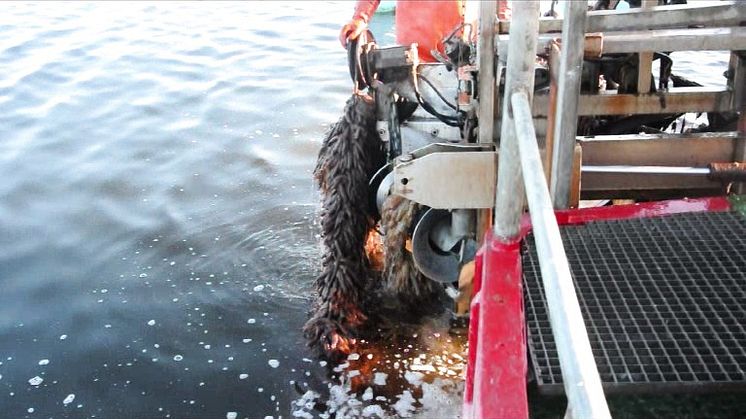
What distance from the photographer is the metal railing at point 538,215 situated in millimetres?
1510

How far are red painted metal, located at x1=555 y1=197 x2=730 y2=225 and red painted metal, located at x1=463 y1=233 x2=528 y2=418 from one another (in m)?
0.58

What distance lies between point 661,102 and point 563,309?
123 inches

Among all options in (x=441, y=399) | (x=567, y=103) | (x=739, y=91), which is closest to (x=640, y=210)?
(x=567, y=103)

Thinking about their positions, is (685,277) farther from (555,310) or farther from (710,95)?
(710,95)

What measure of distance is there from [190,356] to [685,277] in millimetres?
3826

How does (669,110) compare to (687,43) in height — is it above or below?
below

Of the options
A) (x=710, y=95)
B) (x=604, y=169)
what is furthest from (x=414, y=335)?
(x=710, y=95)

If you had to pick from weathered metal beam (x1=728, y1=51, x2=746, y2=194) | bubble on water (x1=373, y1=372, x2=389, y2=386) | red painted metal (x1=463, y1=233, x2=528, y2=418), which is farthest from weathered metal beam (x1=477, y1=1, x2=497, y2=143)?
bubble on water (x1=373, y1=372, x2=389, y2=386)

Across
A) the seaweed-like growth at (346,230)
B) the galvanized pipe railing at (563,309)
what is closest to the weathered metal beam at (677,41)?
the galvanized pipe railing at (563,309)

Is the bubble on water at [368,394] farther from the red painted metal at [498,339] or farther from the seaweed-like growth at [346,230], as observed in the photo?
the red painted metal at [498,339]

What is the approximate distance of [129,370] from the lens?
17.9ft

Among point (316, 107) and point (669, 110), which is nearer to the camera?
point (669, 110)

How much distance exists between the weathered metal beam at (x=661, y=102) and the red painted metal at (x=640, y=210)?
0.95 meters

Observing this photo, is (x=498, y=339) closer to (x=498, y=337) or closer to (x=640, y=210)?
(x=498, y=337)
